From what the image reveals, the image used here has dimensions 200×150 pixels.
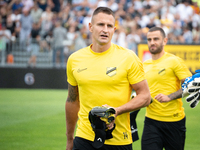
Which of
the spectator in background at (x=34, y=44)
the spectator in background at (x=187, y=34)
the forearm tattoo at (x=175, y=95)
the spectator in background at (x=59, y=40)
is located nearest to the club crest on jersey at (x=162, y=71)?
the forearm tattoo at (x=175, y=95)

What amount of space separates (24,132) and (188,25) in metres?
13.6

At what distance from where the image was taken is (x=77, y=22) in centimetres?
1936

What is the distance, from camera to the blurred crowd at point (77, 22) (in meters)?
17.9

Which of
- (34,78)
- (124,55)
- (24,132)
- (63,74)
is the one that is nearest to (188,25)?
(63,74)

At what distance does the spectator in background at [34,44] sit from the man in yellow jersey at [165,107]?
12882 mm

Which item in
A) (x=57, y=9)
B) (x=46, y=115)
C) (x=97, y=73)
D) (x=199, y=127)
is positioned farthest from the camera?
(x=57, y=9)

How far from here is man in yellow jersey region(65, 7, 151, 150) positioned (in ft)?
12.3

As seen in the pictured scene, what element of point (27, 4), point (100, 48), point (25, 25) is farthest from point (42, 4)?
Answer: point (100, 48)

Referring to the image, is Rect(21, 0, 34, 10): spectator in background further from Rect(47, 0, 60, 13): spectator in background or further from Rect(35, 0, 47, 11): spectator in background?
Rect(47, 0, 60, 13): spectator in background

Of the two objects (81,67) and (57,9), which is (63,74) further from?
(81,67)

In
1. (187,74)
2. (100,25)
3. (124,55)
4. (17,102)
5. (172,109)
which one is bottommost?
(17,102)

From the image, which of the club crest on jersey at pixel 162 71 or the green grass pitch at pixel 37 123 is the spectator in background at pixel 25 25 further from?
the club crest on jersey at pixel 162 71

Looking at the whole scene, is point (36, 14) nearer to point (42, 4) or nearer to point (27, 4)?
point (42, 4)

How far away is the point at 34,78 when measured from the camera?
1933cm
